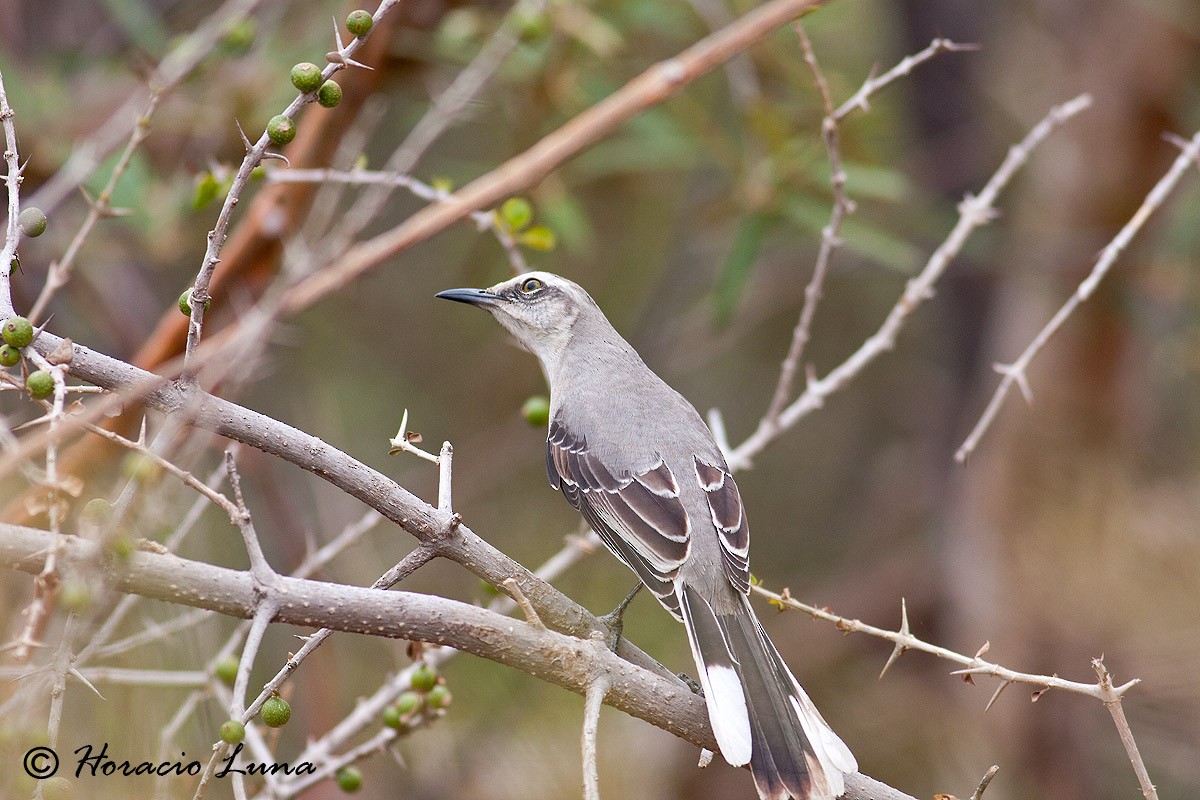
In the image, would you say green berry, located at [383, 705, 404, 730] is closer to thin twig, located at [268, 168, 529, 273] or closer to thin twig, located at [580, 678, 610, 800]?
thin twig, located at [580, 678, 610, 800]

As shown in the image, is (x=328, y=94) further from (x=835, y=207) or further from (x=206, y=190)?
(x=835, y=207)

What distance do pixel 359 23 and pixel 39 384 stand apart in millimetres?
840

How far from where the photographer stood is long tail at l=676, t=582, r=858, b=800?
2.54 meters

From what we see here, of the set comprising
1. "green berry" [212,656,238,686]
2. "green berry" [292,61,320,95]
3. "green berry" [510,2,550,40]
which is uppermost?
"green berry" [510,2,550,40]

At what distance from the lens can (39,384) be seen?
1.75 metres

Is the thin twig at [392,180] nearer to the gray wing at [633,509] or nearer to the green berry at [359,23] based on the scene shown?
the gray wing at [633,509]

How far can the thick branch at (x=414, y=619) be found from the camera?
180cm

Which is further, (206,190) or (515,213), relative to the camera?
(515,213)

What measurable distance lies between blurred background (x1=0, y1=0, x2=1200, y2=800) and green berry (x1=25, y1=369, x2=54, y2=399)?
55.6 inches

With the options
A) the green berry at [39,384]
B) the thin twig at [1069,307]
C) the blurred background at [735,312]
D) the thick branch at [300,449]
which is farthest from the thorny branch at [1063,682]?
the green berry at [39,384]

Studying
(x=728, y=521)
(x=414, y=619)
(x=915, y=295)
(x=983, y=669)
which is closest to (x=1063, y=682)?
(x=983, y=669)

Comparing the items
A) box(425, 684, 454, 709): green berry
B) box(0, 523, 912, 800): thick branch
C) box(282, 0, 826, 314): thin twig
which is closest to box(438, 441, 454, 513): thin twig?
box(0, 523, 912, 800): thick branch

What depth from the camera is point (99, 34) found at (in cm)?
598

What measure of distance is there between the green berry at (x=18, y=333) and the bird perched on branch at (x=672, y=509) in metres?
1.62
